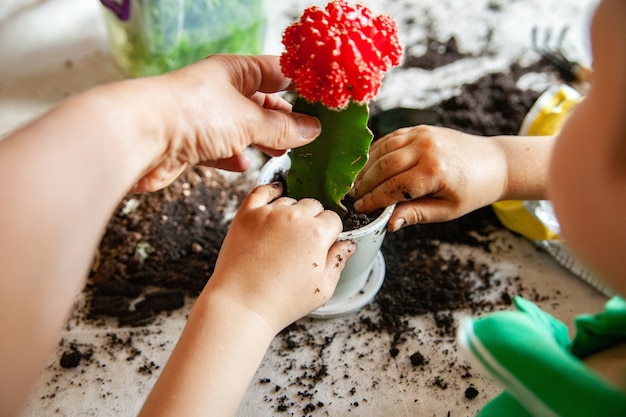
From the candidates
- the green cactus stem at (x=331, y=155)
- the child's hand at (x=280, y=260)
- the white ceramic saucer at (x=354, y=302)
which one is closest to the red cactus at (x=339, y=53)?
the green cactus stem at (x=331, y=155)

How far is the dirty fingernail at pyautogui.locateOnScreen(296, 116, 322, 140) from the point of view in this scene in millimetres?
703

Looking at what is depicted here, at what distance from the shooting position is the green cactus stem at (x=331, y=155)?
27.6 inches

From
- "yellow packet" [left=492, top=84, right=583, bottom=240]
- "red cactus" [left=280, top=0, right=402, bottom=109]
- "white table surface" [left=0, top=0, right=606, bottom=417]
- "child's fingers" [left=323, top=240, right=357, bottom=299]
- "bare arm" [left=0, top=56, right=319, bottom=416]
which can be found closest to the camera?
"bare arm" [left=0, top=56, right=319, bottom=416]

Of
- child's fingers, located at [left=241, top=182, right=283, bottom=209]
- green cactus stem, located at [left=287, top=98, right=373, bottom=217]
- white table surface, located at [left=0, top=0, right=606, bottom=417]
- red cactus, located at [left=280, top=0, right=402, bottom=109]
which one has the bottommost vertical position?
white table surface, located at [left=0, top=0, right=606, bottom=417]

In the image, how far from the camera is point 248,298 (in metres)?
0.69

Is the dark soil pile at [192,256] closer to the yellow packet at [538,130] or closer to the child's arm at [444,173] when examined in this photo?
the yellow packet at [538,130]

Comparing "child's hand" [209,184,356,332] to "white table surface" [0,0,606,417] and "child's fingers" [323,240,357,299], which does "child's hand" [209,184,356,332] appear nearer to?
"child's fingers" [323,240,357,299]

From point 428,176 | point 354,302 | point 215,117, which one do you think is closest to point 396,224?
point 428,176

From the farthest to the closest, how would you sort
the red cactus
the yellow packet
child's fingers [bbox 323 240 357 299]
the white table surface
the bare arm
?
the yellow packet → the white table surface → child's fingers [bbox 323 240 357 299] → the red cactus → the bare arm

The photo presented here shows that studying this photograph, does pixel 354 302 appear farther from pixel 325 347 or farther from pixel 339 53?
pixel 339 53

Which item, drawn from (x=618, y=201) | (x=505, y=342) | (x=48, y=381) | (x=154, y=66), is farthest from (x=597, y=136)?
(x=154, y=66)

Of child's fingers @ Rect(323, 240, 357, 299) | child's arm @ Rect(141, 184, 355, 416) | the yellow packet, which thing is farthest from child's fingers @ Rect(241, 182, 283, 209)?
the yellow packet

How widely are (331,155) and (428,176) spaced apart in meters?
0.16

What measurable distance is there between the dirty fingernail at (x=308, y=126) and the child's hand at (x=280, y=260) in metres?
0.09
